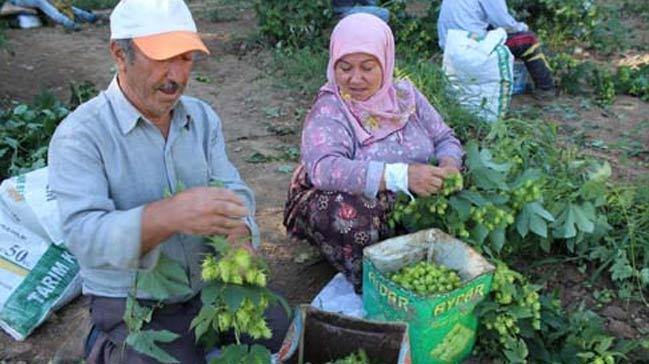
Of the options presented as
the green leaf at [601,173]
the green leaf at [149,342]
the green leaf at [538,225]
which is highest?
the green leaf at [149,342]

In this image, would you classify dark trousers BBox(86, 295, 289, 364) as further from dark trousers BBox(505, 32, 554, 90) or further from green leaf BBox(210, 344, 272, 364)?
Answer: dark trousers BBox(505, 32, 554, 90)

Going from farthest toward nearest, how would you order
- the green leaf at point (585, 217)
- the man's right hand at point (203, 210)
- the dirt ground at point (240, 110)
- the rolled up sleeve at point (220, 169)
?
the dirt ground at point (240, 110) < the green leaf at point (585, 217) < the rolled up sleeve at point (220, 169) < the man's right hand at point (203, 210)

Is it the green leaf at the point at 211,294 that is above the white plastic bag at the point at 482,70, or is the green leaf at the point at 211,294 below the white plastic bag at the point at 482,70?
above

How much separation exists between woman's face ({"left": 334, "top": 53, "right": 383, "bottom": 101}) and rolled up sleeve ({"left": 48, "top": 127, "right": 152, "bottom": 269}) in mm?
1143

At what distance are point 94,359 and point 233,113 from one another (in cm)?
333

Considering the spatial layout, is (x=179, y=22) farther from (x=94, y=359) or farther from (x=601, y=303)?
(x=601, y=303)

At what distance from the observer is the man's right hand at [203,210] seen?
1.65 metres

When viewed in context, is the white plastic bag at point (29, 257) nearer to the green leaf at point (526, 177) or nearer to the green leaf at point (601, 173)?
the green leaf at point (526, 177)

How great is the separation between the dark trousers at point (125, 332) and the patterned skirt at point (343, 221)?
67 centimetres

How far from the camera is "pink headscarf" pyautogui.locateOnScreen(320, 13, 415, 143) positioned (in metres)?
2.63

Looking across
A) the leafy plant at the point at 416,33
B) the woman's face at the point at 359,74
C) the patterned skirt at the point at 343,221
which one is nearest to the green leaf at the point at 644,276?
the patterned skirt at the point at 343,221

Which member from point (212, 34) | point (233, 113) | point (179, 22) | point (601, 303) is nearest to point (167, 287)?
point (179, 22)

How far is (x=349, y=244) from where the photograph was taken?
2.66m

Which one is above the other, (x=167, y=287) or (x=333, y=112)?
(x=333, y=112)
